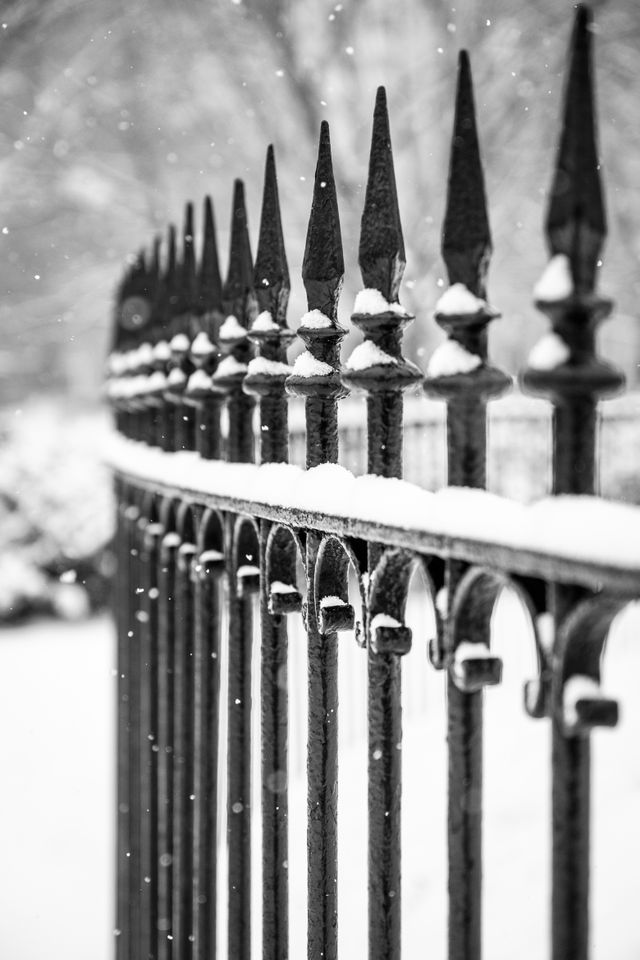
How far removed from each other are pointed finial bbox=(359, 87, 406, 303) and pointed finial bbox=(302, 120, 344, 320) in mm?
113

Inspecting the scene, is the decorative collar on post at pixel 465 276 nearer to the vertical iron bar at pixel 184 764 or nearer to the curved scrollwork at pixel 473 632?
the curved scrollwork at pixel 473 632

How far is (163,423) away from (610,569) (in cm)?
179

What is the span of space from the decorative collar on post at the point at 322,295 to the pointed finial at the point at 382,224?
116 millimetres

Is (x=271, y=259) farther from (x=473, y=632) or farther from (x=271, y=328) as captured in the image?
(x=473, y=632)

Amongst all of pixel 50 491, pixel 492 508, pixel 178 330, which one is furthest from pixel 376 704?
pixel 50 491

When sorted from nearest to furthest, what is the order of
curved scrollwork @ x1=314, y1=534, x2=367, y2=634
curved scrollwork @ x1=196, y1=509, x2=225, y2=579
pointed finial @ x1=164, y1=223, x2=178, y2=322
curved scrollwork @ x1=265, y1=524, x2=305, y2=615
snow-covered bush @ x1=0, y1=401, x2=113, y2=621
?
curved scrollwork @ x1=314, y1=534, x2=367, y2=634, curved scrollwork @ x1=265, y1=524, x2=305, y2=615, curved scrollwork @ x1=196, y1=509, x2=225, y2=579, pointed finial @ x1=164, y1=223, x2=178, y2=322, snow-covered bush @ x1=0, y1=401, x2=113, y2=621

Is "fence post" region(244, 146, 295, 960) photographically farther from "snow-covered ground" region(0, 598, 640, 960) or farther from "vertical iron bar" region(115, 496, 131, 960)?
"vertical iron bar" region(115, 496, 131, 960)

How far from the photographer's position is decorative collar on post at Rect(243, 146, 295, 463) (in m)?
1.58

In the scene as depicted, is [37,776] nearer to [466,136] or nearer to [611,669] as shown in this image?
[611,669]

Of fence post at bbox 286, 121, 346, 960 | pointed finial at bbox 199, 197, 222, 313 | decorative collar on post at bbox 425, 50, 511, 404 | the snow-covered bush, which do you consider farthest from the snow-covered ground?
decorative collar on post at bbox 425, 50, 511, 404

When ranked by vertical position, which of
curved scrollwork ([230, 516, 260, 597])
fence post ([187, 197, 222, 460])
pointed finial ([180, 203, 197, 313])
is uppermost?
pointed finial ([180, 203, 197, 313])

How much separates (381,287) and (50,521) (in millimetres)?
7124

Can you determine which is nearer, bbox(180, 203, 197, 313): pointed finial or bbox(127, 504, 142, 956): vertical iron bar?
bbox(180, 203, 197, 313): pointed finial

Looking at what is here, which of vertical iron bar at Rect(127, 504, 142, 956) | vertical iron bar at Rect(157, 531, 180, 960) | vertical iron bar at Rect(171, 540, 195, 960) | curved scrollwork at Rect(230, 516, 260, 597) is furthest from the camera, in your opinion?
vertical iron bar at Rect(127, 504, 142, 956)
